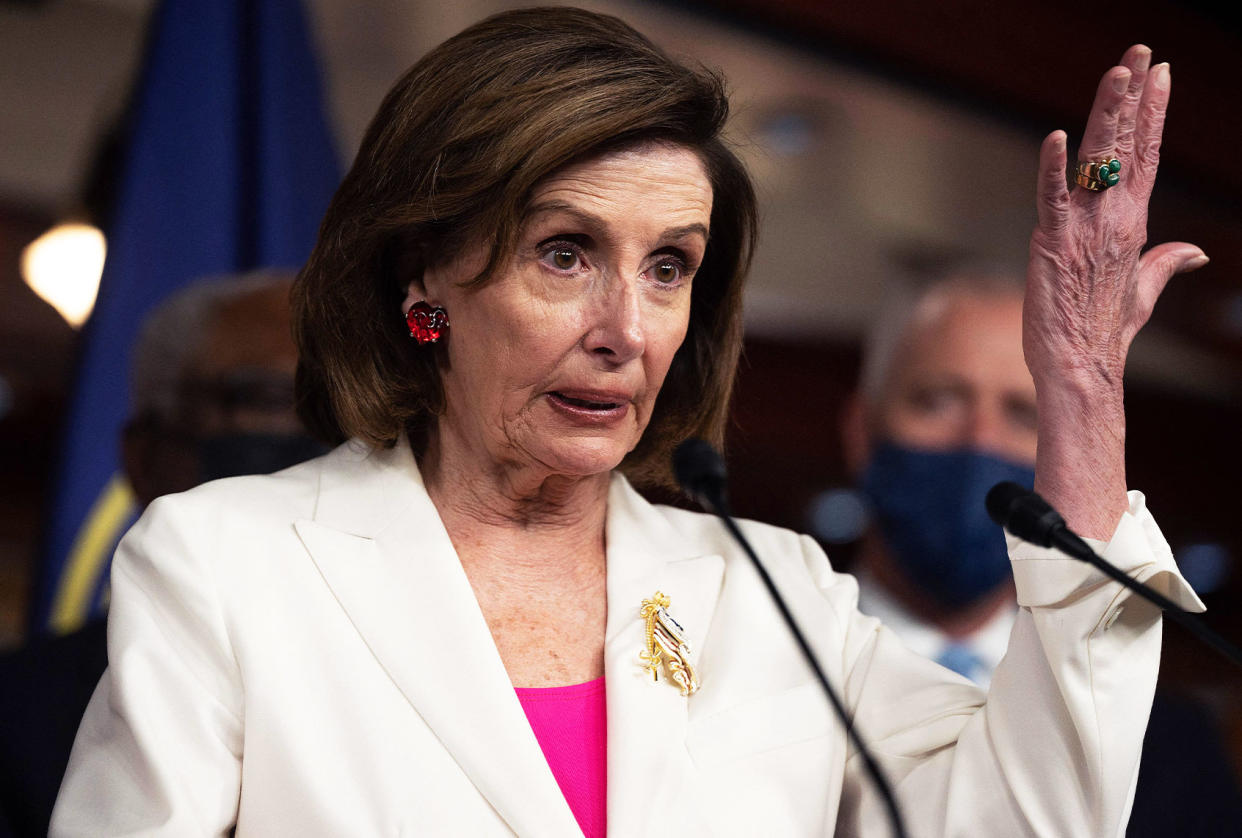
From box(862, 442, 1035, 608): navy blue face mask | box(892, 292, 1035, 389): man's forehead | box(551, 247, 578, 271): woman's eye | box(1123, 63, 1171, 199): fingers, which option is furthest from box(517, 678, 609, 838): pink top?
box(892, 292, 1035, 389): man's forehead

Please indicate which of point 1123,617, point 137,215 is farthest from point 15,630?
point 1123,617

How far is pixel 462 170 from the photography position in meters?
1.68

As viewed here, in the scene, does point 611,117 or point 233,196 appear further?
point 233,196

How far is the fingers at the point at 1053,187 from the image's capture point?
4.96 ft

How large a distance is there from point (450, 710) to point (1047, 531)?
722 mm

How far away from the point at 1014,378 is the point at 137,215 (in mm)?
2225

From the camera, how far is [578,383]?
65.2 inches

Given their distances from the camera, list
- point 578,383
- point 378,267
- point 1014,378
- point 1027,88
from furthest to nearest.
A: point 1027,88 → point 1014,378 → point 378,267 → point 578,383

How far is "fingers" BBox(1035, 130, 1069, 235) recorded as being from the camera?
1513mm

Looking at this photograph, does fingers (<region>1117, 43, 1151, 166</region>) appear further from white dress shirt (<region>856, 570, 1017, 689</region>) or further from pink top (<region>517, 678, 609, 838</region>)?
white dress shirt (<region>856, 570, 1017, 689</region>)

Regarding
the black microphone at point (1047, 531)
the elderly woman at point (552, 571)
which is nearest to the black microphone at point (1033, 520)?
the black microphone at point (1047, 531)

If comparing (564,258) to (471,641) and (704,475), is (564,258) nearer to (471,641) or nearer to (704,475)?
(704,475)

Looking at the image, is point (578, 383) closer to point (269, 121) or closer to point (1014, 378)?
point (1014, 378)

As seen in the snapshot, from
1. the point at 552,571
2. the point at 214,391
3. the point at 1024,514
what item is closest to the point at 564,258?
the point at 552,571
